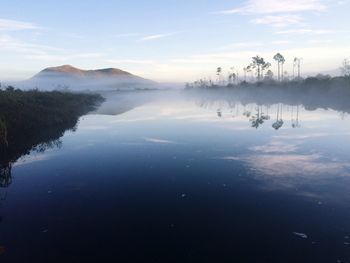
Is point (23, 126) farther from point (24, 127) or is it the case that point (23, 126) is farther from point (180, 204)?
point (180, 204)

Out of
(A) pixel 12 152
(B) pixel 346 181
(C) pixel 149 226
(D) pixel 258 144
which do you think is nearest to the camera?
(C) pixel 149 226

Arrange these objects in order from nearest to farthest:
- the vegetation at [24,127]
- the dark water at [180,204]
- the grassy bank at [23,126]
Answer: the dark water at [180,204] → the vegetation at [24,127] → the grassy bank at [23,126]

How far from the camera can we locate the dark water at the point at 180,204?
9781 millimetres

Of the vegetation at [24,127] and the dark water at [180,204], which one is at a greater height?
the vegetation at [24,127]

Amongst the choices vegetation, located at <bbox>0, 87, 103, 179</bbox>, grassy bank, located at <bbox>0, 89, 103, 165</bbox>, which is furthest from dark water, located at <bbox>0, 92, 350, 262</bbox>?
grassy bank, located at <bbox>0, 89, 103, 165</bbox>

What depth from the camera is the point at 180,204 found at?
13.4m

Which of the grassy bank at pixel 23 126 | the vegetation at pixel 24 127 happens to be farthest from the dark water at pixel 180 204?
the grassy bank at pixel 23 126

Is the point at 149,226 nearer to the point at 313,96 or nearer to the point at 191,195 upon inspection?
the point at 191,195

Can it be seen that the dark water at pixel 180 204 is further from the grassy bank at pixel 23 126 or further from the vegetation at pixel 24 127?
the grassy bank at pixel 23 126

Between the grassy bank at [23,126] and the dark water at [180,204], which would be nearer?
the dark water at [180,204]

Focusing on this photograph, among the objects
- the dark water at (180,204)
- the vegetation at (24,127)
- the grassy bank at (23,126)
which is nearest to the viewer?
the dark water at (180,204)

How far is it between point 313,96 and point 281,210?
3168 inches

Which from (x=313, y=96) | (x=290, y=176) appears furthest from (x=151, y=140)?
(x=313, y=96)

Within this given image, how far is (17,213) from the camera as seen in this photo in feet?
41.8
